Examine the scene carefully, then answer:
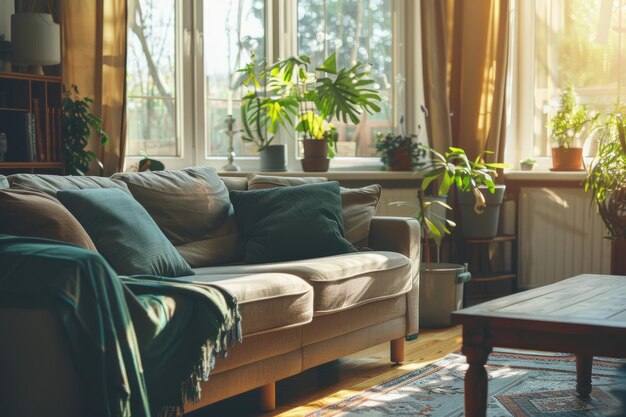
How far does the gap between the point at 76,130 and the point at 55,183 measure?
168cm

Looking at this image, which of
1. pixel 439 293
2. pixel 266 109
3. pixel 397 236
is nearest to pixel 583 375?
pixel 397 236

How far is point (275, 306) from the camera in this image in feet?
10.0

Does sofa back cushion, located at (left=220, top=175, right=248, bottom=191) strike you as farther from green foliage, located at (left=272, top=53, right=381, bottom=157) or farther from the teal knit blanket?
the teal knit blanket

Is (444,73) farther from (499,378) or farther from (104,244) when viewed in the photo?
(104,244)

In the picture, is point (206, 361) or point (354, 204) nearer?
point (206, 361)

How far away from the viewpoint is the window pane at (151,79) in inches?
213

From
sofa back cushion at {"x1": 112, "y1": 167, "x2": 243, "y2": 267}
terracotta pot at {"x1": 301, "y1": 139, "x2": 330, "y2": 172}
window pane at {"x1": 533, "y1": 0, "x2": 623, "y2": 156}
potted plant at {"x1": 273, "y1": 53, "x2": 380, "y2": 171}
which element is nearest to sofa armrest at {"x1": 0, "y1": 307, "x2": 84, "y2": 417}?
sofa back cushion at {"x1": 112, "y1": 167, "x2": 243, "y2": 267}

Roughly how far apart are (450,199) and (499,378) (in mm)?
2084

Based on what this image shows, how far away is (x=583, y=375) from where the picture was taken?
3.24 meters

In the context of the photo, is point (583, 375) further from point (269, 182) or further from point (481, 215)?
point (481, 215)

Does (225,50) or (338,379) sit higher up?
(225,50)

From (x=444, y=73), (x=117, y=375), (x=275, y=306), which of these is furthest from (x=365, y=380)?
(x=444, y=73)

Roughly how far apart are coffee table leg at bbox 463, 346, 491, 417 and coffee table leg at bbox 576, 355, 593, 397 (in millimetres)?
822

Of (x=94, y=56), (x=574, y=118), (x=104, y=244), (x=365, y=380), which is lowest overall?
(x=365, y=380)
